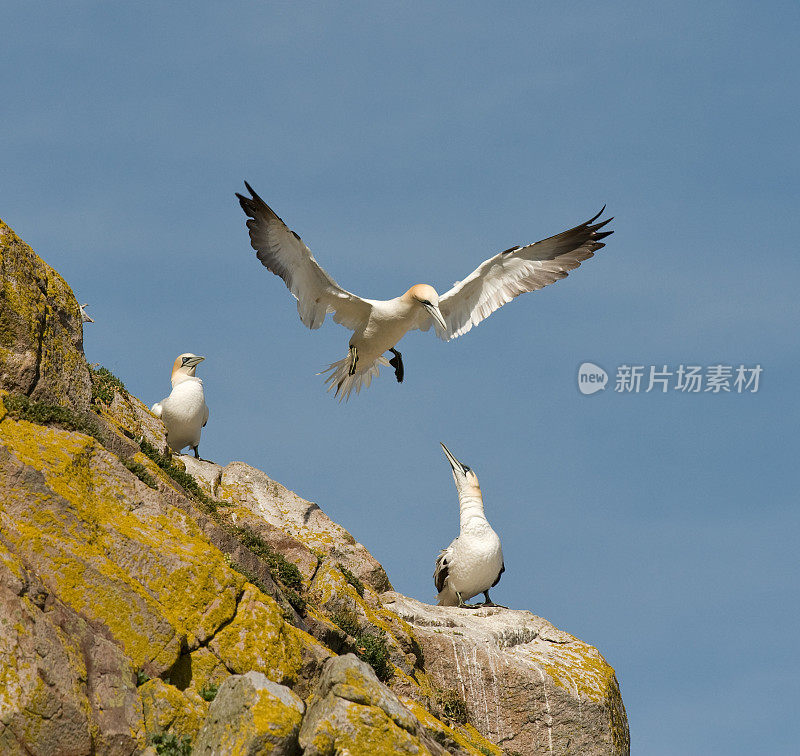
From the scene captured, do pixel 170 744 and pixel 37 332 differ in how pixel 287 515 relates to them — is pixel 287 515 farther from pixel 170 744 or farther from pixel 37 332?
pixel 170 744

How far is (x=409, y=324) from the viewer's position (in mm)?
19422

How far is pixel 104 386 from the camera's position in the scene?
14.9m

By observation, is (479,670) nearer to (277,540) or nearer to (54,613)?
(277,540)

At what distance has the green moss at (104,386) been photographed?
549 inches

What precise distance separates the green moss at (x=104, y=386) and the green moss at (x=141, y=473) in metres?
2.04

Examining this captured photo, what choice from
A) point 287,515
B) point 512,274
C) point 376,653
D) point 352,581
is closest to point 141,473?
point 376,653

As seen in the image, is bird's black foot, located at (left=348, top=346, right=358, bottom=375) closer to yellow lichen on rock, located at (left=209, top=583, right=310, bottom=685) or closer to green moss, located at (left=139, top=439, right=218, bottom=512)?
green moss, located at (left=139, top=439, right=218, bottom=512)

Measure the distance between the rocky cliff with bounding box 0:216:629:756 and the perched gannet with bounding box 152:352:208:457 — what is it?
6.93 feet

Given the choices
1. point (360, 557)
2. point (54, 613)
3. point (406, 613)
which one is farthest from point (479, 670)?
point (54, 613)

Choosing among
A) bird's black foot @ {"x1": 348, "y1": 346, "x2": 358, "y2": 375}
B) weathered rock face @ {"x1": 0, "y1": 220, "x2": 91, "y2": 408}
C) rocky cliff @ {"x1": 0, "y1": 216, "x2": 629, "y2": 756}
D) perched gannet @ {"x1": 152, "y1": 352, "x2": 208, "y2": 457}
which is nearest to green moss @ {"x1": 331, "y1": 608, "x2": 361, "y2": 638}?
rocky cliff @ {"x1": 0, "y1": 216, "x2": 629, "y2": 756}

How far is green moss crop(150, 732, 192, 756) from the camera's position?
8102 mm

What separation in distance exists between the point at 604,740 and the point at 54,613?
7896 millimetres

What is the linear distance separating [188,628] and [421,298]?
10264mm

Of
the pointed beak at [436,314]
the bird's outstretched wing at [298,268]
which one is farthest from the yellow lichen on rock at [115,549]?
the pointed beak at [436,314]
